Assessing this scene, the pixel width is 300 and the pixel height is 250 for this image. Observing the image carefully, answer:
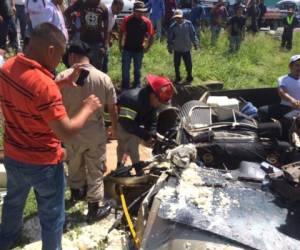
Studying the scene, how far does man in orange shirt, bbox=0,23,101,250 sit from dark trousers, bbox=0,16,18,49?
18.9ft

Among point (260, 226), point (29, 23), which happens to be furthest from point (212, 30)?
point (260, 226)

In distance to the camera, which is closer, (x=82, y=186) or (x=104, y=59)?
(x=82, y=186)

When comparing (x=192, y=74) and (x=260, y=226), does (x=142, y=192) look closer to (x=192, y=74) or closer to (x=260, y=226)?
(x=260, y=226)

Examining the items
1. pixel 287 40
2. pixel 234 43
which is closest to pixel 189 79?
pixel 234 43

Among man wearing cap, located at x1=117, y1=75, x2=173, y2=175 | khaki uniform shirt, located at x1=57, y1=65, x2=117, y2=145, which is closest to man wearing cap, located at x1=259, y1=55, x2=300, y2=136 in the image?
man wearing cap, located at x1=117, y1=75, x2=173, y2=175

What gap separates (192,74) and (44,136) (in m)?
8.31

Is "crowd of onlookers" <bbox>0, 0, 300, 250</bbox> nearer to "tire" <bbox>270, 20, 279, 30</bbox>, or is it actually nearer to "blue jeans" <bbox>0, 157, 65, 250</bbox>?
"blue jeans" <bbox>0, 157, 65, 250</bbox>

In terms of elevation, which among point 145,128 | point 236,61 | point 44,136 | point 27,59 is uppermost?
point 27,59

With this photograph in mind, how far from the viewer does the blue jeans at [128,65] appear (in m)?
9.27

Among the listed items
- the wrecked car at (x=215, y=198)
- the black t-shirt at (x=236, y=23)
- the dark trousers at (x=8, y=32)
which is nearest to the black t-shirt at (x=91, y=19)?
the dark trousers at (x=8, y=32)

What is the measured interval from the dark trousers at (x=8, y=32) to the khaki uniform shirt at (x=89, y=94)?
185 inches

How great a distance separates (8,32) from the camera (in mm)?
9633

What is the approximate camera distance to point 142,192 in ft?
14.3

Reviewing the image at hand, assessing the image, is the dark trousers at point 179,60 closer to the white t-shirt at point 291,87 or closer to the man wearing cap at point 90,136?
the white t-shirt at point 291,87
